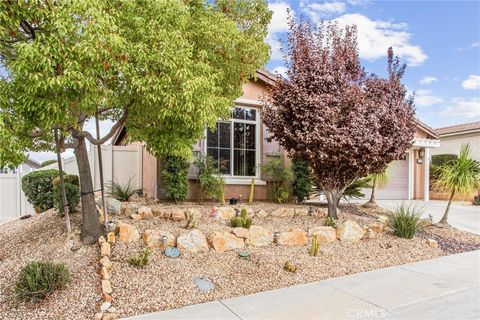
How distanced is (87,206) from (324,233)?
4.33 m

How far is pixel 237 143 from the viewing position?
1046 centimetres

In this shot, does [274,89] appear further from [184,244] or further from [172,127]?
[184,244]

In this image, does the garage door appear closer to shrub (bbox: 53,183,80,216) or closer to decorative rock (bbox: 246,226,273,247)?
decorative rock (bbox: 246,226,273,247)

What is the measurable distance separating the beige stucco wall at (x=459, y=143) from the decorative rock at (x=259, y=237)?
1773cm

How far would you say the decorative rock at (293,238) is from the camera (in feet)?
21.4

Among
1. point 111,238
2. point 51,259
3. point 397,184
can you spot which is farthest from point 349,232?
point 397,184

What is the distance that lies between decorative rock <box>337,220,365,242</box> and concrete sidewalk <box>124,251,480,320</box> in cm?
132

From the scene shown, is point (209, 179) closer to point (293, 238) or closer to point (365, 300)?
point (293, 238)

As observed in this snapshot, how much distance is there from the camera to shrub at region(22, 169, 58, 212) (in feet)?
30.5

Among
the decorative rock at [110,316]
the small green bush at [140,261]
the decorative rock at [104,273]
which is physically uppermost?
the small green bush at [140,261]

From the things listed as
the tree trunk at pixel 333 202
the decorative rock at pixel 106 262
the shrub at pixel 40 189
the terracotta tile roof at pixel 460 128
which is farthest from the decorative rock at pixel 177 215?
the terracotta tile roof at pixel 460 128

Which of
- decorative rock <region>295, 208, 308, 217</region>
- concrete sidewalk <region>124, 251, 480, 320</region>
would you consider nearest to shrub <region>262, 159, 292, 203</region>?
decorative rock <region>295, 208, 308, 217</region>

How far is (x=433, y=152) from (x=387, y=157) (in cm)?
1641

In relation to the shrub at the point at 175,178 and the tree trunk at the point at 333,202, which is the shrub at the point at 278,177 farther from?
the shrub at the point at 175,178
